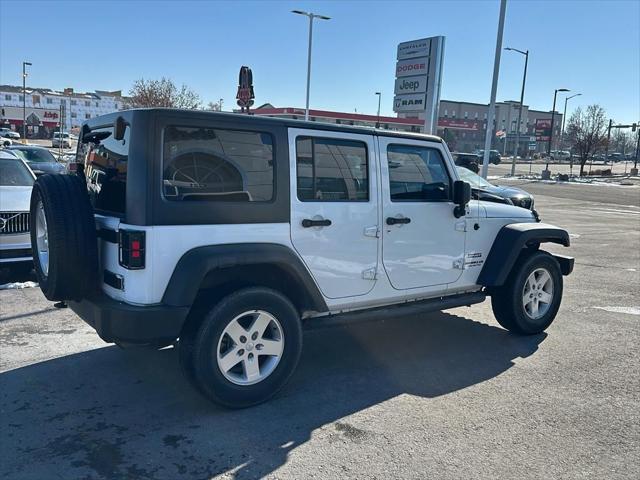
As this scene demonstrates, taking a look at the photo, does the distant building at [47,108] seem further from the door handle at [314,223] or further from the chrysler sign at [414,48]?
the door handle at [314,223]

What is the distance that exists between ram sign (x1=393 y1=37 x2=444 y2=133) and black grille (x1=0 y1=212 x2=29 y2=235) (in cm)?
1086

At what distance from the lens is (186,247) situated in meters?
3.48

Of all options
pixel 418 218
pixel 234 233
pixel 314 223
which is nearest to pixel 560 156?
pixel 418 218

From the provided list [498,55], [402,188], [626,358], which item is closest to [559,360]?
[626,358]

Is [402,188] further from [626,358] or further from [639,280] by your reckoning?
[639,280]

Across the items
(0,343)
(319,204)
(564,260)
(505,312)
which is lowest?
(0,343)

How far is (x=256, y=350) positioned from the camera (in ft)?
12.7

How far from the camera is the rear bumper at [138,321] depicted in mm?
3367

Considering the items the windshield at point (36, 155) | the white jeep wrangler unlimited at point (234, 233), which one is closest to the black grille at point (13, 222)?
the white jeep wrangler unlimited at point (234, 233)

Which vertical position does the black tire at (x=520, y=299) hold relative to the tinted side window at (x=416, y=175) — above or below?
below

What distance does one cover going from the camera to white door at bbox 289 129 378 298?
3.99m

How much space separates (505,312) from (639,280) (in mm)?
4198

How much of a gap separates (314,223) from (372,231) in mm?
579

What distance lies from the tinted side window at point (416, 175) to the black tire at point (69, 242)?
2316mm
